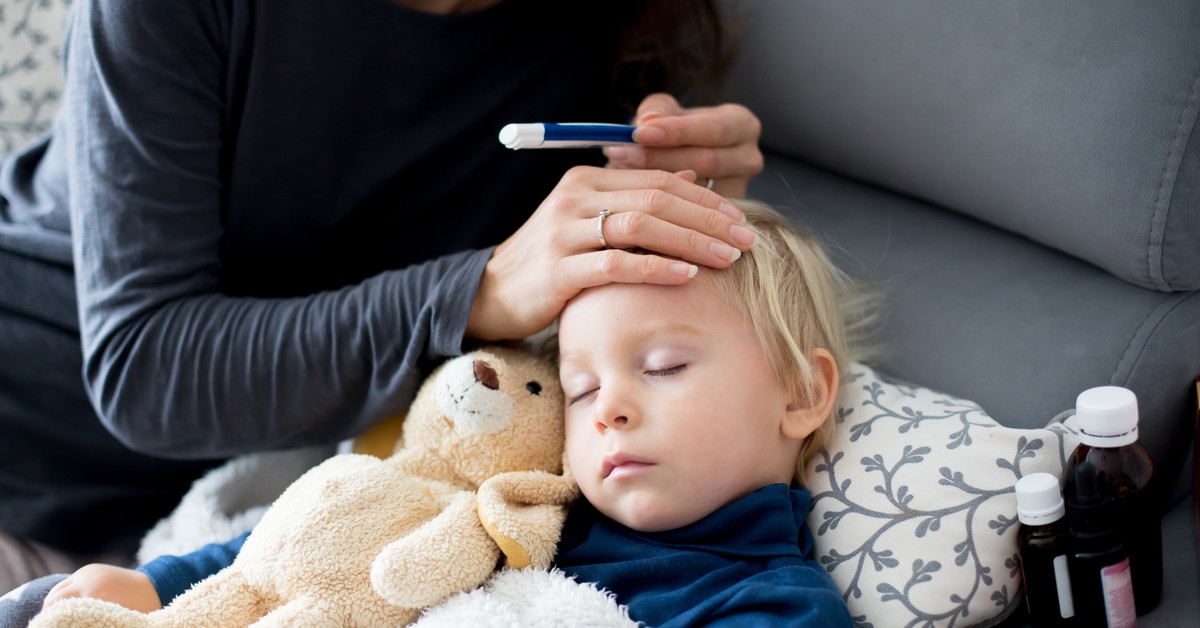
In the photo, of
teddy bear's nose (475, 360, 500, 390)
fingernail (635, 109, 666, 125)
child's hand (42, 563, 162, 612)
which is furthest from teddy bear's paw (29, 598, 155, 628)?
fingernail (635, 109, 666, 125)

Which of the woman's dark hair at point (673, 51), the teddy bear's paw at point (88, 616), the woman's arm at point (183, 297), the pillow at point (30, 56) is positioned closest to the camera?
the teddy bear's paw at point (88, 616)

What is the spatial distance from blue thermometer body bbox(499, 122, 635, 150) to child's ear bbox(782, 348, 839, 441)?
31 cm

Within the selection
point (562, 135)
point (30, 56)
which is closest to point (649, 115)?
point (562, 135)

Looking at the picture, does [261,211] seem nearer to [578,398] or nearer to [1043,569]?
[578,398]

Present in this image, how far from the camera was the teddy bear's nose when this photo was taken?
98 cm

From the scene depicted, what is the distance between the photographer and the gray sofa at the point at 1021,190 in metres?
0.95

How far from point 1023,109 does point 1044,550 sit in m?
0.45

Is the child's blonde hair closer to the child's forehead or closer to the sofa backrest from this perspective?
the child's forehead

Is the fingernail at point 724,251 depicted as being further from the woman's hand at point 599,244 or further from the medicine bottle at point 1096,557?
the medicine bottle at point 1096,557

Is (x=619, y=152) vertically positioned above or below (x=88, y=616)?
above

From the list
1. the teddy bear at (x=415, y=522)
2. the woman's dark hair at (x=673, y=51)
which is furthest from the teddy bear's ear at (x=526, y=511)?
the woman's dark hair at (x=673, y=51)

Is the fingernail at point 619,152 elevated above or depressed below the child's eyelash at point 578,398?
above

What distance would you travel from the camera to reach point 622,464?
91 cm

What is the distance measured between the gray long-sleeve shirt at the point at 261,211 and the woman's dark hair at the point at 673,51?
6.1 inches
